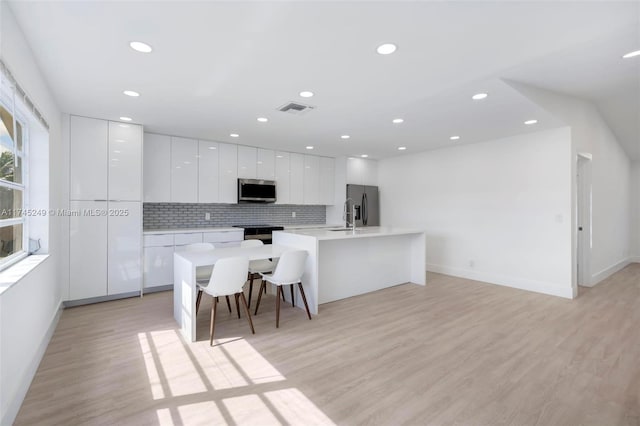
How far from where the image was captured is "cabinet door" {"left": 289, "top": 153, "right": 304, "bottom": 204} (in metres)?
6.41

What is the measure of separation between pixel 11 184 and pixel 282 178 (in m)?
4.29

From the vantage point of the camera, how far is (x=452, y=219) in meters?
5.88

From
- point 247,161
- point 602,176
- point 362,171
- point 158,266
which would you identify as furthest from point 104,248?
point 602,176

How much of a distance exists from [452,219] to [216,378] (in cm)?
502

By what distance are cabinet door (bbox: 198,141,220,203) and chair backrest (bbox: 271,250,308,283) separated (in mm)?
2618

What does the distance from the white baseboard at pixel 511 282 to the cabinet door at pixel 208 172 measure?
14.6 ft

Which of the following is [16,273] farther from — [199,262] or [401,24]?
[401,24]

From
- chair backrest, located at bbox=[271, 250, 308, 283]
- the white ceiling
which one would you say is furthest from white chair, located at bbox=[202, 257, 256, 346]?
the white ceiling

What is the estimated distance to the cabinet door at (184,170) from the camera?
505 cm

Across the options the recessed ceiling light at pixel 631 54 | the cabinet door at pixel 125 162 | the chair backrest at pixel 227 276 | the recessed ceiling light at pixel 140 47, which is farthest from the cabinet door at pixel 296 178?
the recessed ceiling light at pixel 631 54

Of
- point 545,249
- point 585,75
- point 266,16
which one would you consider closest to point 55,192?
point 266,16

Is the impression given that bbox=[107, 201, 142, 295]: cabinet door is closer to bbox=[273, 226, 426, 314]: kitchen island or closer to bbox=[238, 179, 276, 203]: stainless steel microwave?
bbox=[238, 179, 276, 203]: stainless steel microwave

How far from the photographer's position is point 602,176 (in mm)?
5434

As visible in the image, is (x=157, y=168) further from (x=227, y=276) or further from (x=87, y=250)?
(x=227, y=276)
